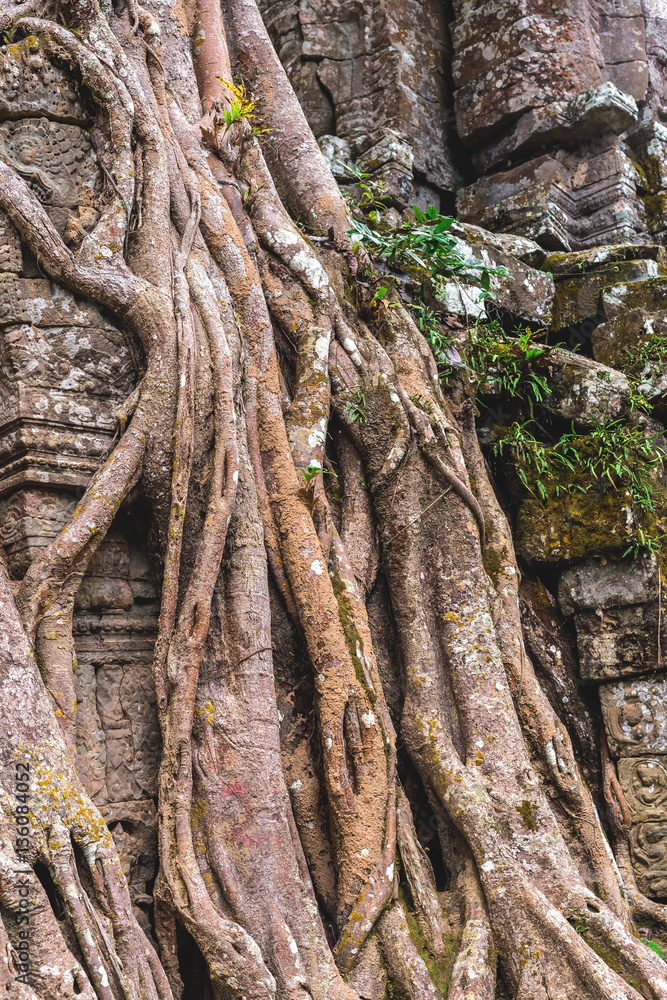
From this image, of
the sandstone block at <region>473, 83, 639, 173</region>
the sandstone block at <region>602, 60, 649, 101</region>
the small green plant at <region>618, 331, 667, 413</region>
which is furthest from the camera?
the sandstone block at <region>602, 60, 649, 101</region>

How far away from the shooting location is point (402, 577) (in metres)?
3.43

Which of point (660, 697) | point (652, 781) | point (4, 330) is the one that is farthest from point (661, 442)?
point (4, 330)

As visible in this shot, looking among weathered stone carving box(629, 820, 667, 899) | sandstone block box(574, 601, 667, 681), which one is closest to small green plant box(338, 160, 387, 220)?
sandstone block box(574, 601, 667, 681)

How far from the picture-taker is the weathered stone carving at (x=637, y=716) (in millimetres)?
3854

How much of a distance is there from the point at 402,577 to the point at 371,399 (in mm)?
731

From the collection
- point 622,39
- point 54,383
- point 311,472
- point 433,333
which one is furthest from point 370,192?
point 622,39

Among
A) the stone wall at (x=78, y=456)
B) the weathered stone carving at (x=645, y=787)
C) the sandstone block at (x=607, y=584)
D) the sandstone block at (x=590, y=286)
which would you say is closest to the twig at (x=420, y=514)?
the sandstone block at (x=607, y=584)

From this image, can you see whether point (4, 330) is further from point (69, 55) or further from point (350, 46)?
point (350, 46)

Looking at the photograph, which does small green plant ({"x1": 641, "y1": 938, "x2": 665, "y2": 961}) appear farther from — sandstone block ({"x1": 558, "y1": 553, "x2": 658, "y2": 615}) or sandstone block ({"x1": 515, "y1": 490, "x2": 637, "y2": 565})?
sandstone block ({"x1": 515, "y1": 490, "x2": 637, "y2": 565})

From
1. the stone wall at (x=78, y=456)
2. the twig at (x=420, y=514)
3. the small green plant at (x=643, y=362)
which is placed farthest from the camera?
the small green plant at (x=643, y=362)

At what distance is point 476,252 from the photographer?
477 cm

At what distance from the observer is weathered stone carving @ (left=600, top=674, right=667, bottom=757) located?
3.85 metres

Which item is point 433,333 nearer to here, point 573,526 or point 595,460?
A: point 595,460

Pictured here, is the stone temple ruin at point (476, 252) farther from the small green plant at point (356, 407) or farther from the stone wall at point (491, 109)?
the small green plant at point (356, 407)
